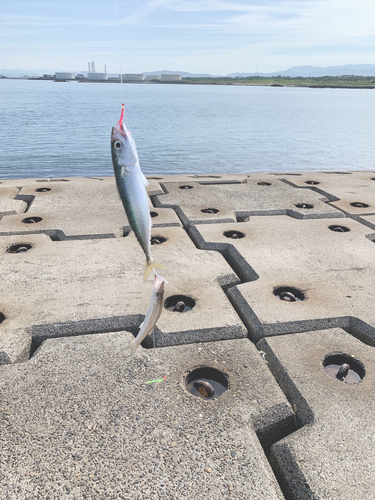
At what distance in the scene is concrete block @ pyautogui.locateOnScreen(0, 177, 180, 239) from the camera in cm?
524

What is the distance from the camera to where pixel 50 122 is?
3080 centimetres

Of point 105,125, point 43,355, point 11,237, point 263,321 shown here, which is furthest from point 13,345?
point 105,125

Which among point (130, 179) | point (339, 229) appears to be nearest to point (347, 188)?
point (339, 229)

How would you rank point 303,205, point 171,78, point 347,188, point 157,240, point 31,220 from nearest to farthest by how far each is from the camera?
1. point 157,240
2. point 31,220
3. point 303,205
4. point 347,188
5. point 171,78

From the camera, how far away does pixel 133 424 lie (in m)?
2.36

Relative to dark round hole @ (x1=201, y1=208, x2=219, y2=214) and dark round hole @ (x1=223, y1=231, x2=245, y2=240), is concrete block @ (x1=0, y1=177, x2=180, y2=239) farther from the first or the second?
dark round hole @ (x1=223, y1=231, x2=245, y2=240)

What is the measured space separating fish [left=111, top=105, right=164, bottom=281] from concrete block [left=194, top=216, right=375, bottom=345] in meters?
1.79

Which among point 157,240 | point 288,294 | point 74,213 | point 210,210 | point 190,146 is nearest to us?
point 288,294

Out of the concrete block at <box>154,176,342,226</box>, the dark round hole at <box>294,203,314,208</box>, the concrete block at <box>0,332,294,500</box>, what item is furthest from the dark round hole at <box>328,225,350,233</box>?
the concrete block at <box>0,332,294,500</box>

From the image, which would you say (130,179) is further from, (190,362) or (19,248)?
(19,248)

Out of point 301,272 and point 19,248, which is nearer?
point 301,272

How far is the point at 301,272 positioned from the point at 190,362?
1.91 metres

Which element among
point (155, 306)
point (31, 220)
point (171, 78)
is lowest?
point (171, 78)

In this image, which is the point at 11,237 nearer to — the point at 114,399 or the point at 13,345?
the point at 13,345
